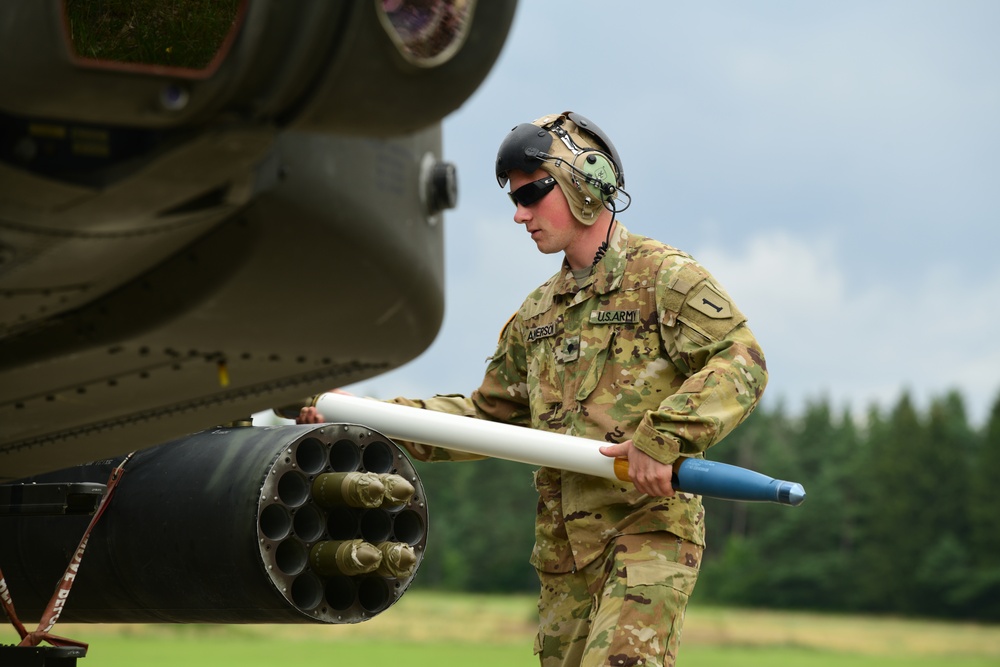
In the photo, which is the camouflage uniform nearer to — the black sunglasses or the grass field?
the black sunglasses

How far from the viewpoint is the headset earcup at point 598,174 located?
5.79 m

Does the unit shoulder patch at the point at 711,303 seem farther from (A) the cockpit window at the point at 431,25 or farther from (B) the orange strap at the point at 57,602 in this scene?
(A) the cockpit window at the point at 431,25

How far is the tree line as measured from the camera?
79125mm

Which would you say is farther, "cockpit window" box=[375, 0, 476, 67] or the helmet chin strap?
the helmet chin strap

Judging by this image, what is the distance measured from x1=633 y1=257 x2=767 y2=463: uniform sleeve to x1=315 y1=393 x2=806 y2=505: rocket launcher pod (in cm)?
13

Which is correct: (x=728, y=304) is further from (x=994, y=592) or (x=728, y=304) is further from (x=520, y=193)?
(x=994, y=592)

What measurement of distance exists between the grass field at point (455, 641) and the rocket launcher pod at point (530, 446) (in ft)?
127

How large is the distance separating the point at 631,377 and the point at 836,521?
85829mm

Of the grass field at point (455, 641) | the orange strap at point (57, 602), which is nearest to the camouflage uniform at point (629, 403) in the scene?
the orange strap at point (57, 602)

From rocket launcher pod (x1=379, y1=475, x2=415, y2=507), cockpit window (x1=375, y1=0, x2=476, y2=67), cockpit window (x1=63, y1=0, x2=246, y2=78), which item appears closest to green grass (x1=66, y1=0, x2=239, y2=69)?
cockpit window (x1=63, y1=0, x2=246, y2=78)

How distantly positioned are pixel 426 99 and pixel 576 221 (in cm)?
273

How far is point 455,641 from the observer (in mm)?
59750

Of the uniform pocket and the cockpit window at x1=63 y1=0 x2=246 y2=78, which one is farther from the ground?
the cockpit window at x1=63 y1=0 x2=246 y2=78

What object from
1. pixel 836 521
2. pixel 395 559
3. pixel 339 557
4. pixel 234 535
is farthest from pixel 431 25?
pixel 836 521
